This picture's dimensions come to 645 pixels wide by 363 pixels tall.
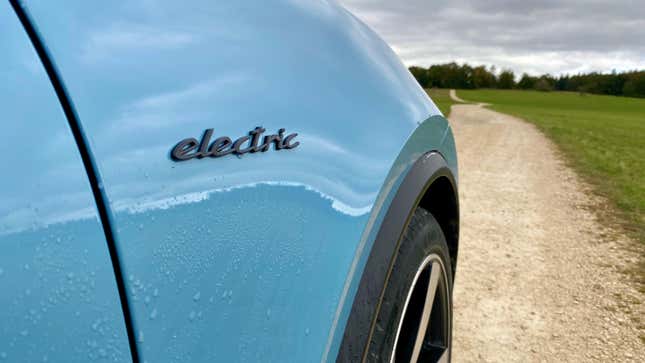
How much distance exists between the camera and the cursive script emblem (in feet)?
2.76

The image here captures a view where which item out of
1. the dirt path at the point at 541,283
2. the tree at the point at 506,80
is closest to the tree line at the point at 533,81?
the tree at the point at 506,80

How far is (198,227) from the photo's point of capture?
0.86 metres

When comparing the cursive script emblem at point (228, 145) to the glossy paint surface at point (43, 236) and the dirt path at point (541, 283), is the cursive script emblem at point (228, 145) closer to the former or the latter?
the glossy paint surface at point (43, 236)

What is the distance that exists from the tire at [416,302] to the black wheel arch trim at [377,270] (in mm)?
107

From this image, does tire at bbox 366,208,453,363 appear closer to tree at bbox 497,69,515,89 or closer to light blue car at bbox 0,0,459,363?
light blue car at bbox 0,0,459,363

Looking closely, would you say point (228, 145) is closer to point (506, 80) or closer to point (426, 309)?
point (426, 309)

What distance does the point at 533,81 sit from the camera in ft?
306

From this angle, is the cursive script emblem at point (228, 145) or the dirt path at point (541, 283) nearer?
the cursive script emblem at point (228, 145)

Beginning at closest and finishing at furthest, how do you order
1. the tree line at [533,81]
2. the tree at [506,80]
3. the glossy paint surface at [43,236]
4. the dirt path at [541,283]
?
the glossy paint surface at [43,236] → the dirt path at [541,283] → the tree line at [533,81] → the tree at [506,80]

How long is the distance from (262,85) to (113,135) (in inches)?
14.8

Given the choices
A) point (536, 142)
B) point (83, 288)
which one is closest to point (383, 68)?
point (83, 288)

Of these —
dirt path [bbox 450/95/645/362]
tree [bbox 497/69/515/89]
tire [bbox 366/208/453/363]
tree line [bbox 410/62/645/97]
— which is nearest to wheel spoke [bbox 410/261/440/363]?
tire [bbox 366/208/453/363]

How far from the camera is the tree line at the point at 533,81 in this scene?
74.4 meters

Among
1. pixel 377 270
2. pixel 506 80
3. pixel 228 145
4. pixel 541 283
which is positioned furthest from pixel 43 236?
pixel 506 80
